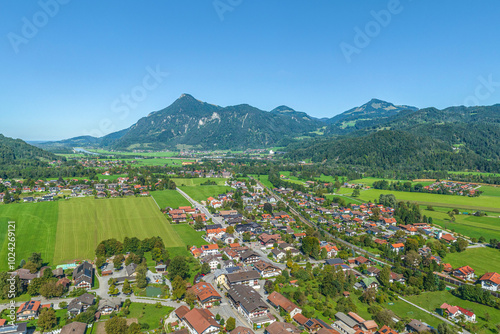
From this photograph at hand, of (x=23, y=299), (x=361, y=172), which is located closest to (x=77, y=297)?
(x=23, y=299)

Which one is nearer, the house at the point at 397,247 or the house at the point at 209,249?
the house at the point at 209,249

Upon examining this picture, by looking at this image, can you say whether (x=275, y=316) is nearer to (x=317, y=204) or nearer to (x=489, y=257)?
(x=489, y=257)

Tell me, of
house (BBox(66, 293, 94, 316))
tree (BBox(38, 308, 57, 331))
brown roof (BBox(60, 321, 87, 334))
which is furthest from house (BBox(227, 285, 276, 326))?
tree (BBox(38, 308, 57, 331))

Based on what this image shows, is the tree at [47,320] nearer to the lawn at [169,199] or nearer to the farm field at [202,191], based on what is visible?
the lawn at [169,199]

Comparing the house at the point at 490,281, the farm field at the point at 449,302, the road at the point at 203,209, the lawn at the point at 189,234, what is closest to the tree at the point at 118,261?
the lawn at the point at 189,234

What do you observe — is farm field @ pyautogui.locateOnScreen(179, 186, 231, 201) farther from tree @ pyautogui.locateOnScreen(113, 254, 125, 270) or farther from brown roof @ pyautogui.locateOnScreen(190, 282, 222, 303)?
brown roof @ pyautogui.locateOnScreen(190, 282, 222, 303)

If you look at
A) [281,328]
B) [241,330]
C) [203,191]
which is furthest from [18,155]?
[281,328]
